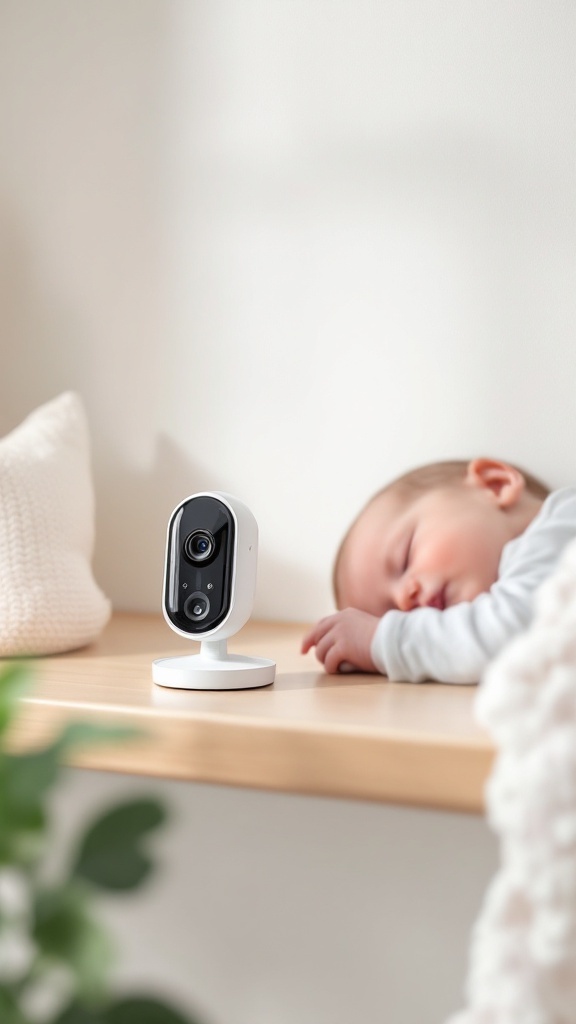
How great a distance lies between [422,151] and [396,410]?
31cm

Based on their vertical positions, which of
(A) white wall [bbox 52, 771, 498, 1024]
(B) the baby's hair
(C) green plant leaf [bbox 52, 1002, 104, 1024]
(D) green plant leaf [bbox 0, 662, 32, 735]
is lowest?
(A) white wall [bbox 52, 771, 498, 1024]

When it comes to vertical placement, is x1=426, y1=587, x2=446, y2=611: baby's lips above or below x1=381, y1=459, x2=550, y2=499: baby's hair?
below

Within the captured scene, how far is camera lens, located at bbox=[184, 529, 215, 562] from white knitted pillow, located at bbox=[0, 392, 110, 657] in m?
0.22

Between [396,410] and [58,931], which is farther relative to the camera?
[396,410]

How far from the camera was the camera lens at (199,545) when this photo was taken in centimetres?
90

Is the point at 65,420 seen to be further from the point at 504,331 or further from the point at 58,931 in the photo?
the point at 58,931

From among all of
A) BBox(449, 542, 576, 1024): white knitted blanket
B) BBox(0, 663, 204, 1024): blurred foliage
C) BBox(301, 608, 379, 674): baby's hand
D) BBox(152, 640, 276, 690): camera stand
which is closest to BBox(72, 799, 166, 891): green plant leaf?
BBox(0, 663, 204, 1024): blurred foliage

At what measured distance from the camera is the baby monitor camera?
89 cm

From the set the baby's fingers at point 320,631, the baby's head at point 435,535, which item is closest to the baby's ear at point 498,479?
the baby's head at point 435,535

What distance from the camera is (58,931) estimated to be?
513 mm

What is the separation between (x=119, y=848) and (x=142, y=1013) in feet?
0.29

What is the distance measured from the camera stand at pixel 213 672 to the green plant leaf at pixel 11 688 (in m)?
0.33

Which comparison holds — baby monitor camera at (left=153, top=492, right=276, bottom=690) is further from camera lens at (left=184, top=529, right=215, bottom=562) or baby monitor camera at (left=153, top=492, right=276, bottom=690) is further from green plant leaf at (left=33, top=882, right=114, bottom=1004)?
green plant leaf at (left=33, top=882, right=114, bottom=1004)

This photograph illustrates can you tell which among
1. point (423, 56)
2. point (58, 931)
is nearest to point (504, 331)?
point (423, 56)
